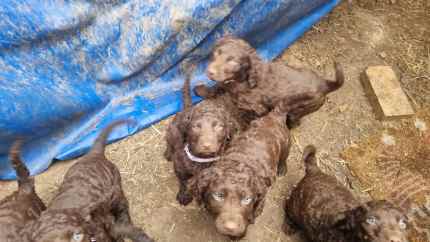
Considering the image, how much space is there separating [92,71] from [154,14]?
94cm

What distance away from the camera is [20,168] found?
363cm

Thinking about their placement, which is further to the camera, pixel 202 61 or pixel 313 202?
pixel 202 61

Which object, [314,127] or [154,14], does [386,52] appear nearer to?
[314,127]

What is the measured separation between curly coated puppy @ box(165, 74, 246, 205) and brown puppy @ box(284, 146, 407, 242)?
89cm

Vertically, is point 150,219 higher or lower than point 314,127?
higher

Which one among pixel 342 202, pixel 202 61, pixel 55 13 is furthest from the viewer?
pixel 202 61

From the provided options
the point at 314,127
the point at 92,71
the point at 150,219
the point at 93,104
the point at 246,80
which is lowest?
the point at 314,127

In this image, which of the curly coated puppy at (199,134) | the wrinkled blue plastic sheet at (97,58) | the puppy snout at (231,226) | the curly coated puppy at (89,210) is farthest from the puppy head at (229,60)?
the puppy snout at (231,226)

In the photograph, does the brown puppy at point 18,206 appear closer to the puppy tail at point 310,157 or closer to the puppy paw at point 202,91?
the puppy paw at point 202,91

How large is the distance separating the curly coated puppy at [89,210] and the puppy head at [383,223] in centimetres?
163

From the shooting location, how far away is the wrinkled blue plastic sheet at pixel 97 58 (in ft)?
13.7

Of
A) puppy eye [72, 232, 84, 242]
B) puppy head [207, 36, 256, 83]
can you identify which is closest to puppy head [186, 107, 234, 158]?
puppy head [207, 36, 256, 83]

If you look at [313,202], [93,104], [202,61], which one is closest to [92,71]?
[93,104]

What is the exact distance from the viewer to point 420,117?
5.47m
